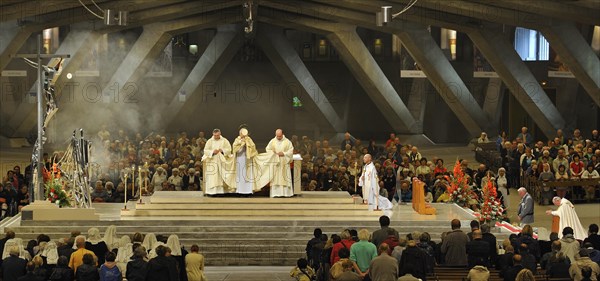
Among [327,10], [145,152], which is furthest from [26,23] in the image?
[327,10]

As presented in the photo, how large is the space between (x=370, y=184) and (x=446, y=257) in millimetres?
5325

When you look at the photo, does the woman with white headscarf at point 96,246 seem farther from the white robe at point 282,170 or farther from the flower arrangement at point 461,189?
the flower arrangement at point 461,189

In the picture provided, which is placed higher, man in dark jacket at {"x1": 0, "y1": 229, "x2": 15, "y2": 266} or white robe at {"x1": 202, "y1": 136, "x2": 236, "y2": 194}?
white robe at {"x1": 202, "y1": 136, "x2": 236, "y2": 194}

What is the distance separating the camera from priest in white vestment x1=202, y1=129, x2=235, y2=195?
24984 millimetres

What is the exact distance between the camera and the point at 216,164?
24.9 m

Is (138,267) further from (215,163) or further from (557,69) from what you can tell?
(557,69)

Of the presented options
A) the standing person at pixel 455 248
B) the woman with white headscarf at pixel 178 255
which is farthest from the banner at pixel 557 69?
the woman with white headscarf at pixel 178 255

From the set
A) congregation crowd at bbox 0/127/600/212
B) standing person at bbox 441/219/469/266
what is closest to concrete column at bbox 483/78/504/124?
congregation crowd at bbox 0/127/600/212

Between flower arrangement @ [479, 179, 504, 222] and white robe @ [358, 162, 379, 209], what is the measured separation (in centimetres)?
193

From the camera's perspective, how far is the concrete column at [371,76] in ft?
126

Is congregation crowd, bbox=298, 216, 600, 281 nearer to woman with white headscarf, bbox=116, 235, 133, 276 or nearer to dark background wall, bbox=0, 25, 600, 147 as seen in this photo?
woman with white headscarf, bbox=116, 235, 133, 276

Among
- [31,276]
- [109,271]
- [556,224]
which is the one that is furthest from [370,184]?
[31,276]

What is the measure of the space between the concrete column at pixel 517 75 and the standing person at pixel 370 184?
1101cm

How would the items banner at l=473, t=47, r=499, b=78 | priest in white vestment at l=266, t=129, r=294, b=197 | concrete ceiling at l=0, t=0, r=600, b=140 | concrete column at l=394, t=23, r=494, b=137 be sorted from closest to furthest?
1. priest in white vestment at l=266, t=129, r=294, b=197
2. concrete ceiling at l=0, t=0, r=600, b=140
3. concrete column at l=394, t=23, r=494, b=137
4. banner at l=473, t=47, r=499, b=78
